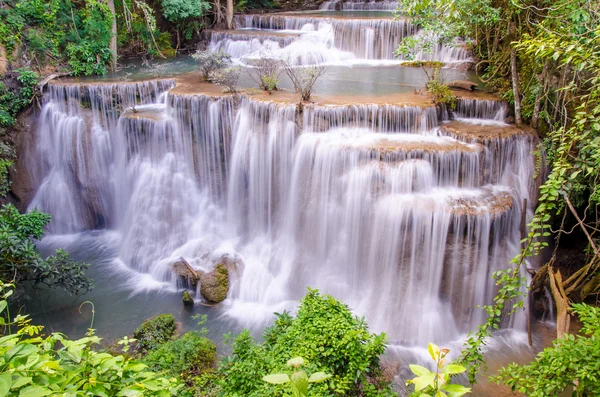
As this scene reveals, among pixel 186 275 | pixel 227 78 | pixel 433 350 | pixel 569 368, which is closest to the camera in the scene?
pixel 433 350

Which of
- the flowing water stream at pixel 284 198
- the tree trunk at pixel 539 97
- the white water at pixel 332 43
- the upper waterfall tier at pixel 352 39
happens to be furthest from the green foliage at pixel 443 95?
the upper waterfall tier at pixel 352 39

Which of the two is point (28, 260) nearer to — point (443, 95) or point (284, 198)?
point (284, 198)

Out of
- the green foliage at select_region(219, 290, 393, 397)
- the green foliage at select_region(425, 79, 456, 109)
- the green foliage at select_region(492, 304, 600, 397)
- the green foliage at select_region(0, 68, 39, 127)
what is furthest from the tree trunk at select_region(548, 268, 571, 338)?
the green foliage at select_region(0, 68, 39, 127)

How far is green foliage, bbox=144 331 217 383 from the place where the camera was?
6.56 m

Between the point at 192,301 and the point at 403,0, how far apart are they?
8151mm

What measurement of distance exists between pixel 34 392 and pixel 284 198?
27.8 ft

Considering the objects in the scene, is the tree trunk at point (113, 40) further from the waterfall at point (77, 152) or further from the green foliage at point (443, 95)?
the green foliage at point (443, 95)

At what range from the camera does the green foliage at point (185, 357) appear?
6.56m

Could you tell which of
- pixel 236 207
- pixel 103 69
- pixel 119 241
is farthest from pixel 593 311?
pixel 103 69

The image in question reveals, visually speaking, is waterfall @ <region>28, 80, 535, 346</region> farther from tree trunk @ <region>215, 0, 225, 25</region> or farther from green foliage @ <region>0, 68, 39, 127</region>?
tree trunk @ <region>215, 0, 225, 25</region>

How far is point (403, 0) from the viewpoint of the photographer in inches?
358

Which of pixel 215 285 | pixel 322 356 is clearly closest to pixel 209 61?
pixel 215 285

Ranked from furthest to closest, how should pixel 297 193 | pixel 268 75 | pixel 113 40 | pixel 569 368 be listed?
pixel 113 40
pixel 268 75
pixel 297 193
pixel 569 368

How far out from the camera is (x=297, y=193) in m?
9.65
